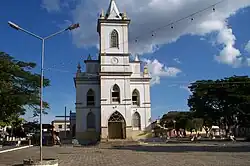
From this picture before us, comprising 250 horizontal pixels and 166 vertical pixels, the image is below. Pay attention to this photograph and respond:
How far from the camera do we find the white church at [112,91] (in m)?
47.1

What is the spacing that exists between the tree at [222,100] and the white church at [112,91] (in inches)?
496

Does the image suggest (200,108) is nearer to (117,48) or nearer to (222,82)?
(222,82)

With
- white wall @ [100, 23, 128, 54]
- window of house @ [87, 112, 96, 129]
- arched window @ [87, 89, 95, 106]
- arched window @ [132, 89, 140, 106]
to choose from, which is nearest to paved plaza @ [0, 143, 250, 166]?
window of house @ [87, 112, 96, 129]

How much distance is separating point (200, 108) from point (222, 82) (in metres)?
6.34

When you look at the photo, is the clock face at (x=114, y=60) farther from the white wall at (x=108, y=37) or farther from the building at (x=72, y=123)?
the building at (x=72, y=123)

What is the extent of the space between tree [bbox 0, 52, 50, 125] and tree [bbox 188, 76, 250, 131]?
1240 inches

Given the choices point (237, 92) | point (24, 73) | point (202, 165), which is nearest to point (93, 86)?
point (24, 73)

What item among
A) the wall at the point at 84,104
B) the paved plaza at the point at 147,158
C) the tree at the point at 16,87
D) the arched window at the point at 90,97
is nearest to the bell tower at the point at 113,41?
the wall at the point at 84,104

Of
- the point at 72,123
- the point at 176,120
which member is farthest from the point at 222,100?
the point at 176,120

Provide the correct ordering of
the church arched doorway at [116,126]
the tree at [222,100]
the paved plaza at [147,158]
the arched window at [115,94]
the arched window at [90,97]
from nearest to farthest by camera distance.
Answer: the paved plaza at [147,158]
the church arched doorway at [116,126]
the arched window at [115,94]
the arched window at [90,97]
the tree at [222,100]

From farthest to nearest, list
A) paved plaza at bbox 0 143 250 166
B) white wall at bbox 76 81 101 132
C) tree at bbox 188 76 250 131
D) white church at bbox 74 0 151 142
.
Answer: tree at bbox 188 76 250 131
white wall at bbox 76 81 101 132
white church at bbox 74 0 151 142
paved plaza at bbox 0 143 250 166

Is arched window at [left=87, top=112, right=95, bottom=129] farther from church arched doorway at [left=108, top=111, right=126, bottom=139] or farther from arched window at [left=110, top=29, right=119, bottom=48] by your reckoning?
arched window at [left=110, top=29, right=119, bottom=48]

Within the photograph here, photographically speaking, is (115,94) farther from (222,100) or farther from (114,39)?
(222,100)

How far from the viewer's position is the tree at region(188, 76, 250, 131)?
5334 cm
